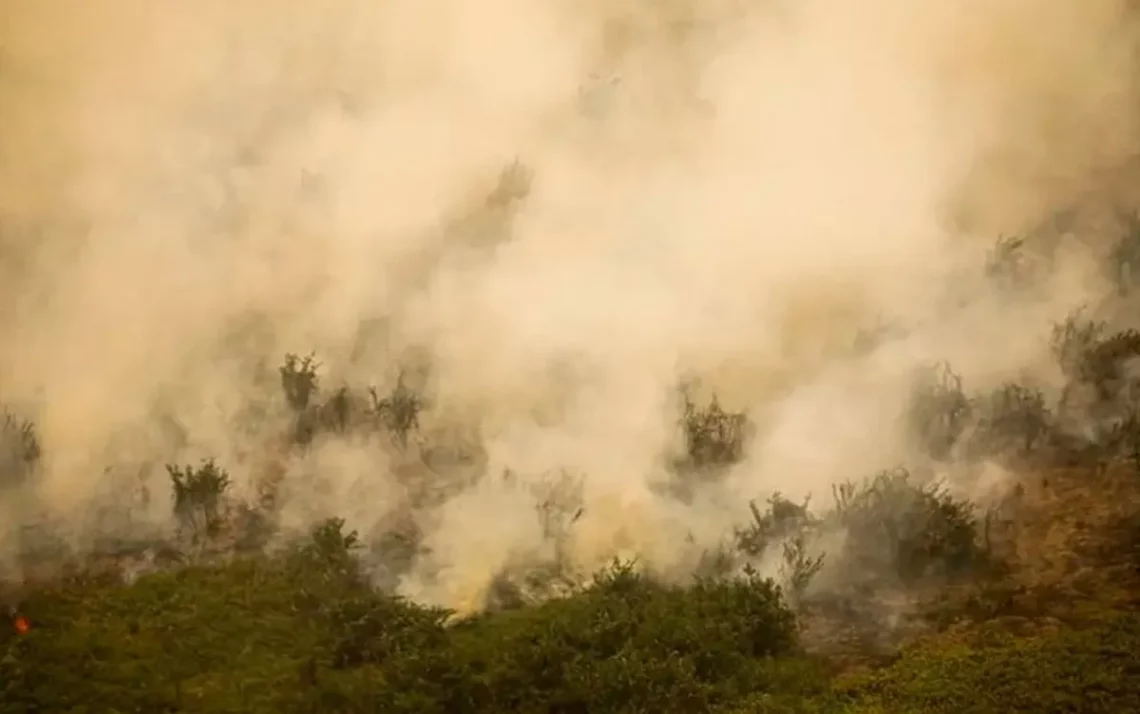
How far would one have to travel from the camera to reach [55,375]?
7.77ft

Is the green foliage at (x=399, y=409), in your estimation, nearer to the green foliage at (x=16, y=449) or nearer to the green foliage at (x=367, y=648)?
the green foliage at (x=367, y=648)

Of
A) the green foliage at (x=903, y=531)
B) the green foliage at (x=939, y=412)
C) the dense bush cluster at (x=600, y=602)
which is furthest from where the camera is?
the green foliage at (x=939, y=412)

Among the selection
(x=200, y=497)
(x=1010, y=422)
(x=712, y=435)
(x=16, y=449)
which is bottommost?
(x=1010, y=422)

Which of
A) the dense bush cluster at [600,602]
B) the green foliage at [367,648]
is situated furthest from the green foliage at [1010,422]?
the green foliage at [367,648]

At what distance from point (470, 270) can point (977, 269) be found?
Answer: 993 mm

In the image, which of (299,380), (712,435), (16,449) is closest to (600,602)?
(712,435)

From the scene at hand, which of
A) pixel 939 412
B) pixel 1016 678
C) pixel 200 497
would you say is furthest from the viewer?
pixel 200 497

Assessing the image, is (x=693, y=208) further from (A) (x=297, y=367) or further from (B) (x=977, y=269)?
(A) (x=297, y=367)

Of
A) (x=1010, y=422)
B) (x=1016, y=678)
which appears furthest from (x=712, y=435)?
(x=1016, y=678)

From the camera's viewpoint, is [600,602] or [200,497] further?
[200,497]

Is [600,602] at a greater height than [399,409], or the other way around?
[399,409]

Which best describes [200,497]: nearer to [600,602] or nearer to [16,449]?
[16,449]

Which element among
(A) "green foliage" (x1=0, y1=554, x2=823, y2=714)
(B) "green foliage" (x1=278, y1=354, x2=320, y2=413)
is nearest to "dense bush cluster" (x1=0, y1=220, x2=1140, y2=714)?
(A) "green foliage" (x1=0, y1=554, x2=823, y2=714)

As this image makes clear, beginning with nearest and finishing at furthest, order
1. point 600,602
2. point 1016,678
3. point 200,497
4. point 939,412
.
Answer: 1. point 1016,678
2. point 600,602
3. point 939,412
4. point 200,497
